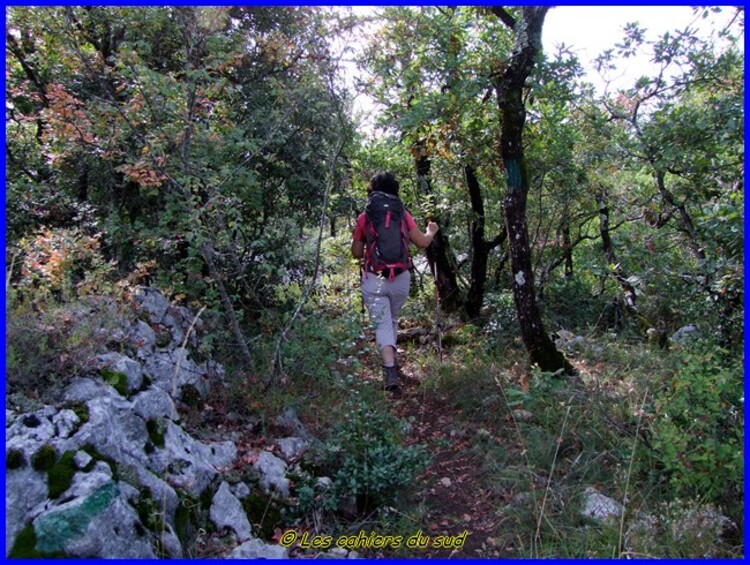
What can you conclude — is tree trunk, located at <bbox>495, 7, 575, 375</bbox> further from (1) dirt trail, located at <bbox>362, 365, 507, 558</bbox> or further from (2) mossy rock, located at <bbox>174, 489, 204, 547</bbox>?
(2) mossy rock, located at <bbox>174, 489, 204, 547</bbox>

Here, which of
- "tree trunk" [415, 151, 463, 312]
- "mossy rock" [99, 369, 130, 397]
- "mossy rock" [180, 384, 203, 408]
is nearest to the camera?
"mossy rock" [99, 369, 130, 397]

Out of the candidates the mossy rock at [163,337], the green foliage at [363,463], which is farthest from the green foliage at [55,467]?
the mossy rock at [163,337]

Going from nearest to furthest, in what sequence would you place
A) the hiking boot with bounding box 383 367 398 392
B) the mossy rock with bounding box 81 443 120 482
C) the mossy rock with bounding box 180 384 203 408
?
the mossy rock with bounding box 81 443 120 482, the mossy rock with bounding box 180 384 203 408, the hiking boot with bounding box 383 367 398 392

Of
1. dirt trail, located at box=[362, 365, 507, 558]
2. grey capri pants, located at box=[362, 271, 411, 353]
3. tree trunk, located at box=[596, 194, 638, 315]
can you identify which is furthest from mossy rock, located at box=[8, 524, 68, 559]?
tree trunk, located at box=[596, 194, 638, 315]

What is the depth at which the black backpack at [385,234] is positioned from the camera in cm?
561

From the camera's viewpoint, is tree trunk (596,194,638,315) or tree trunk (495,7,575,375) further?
tree trunk (596,194,638,315)

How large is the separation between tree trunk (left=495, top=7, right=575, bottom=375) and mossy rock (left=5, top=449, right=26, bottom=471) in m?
4.61

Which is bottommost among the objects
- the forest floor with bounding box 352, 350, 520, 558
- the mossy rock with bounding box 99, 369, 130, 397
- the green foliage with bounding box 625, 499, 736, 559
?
the forest floor with bounding box 352, 350, 520, 558

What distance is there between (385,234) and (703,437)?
317 centimetres

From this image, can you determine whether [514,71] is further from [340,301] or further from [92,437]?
[92,437]

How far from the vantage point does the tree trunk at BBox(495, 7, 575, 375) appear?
5.65m

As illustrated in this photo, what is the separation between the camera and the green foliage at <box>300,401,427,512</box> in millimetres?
3600

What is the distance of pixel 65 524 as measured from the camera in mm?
2504

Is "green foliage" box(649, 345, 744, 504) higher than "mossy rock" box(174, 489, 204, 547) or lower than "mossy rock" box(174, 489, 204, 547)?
higher
